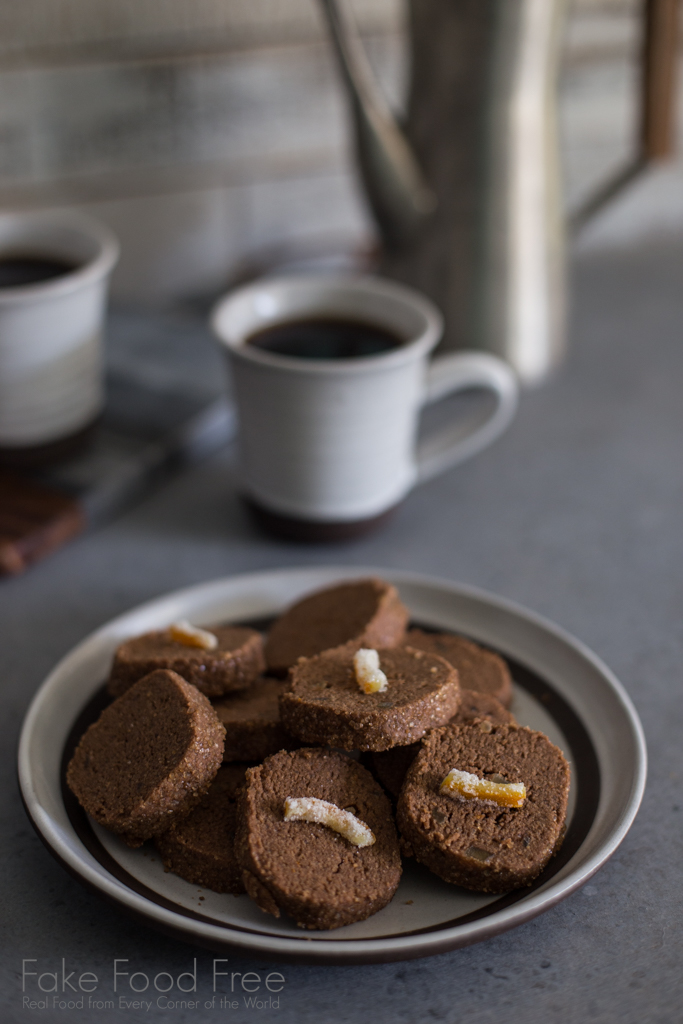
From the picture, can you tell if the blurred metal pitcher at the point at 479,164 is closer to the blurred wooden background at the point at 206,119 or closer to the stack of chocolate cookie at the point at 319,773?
the blurred wooden background at the point at 206,119

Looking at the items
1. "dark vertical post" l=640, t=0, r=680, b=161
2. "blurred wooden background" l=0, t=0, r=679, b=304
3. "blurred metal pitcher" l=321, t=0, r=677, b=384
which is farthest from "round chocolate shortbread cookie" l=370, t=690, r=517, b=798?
"blurred wooden background" l=0, t=0, r=679, b=304

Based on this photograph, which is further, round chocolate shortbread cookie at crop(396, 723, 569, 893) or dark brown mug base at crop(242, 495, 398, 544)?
dark brown mug base at crop(242, 495, 398, 544)

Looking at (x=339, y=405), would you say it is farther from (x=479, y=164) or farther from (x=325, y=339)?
(x=479, y=164)

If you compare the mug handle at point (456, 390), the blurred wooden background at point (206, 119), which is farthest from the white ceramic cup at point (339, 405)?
the blurred wooden background at point (206, 119)

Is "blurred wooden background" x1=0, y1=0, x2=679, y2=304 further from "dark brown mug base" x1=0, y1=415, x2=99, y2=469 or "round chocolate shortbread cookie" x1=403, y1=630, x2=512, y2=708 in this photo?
"round chocolate shortbread cookie" x1=403, y1=630, x2=512, y2=708

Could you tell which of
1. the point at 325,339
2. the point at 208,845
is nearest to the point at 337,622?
the point at 208,845

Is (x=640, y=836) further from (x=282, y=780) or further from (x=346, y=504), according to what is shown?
(x=346, y=504)
